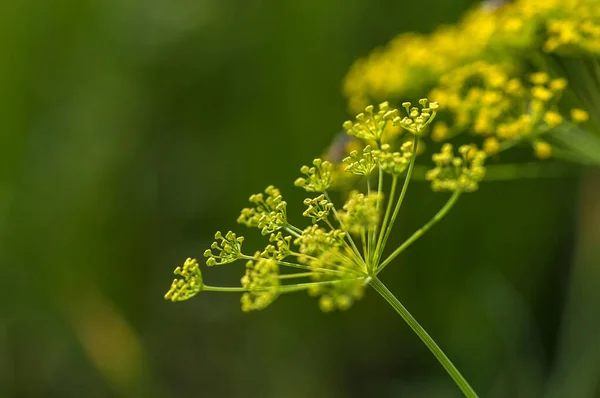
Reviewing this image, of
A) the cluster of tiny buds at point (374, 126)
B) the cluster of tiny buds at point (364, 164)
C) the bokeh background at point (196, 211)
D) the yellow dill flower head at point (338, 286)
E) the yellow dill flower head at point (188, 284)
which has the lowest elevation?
the bokeh background at point (196, 211)

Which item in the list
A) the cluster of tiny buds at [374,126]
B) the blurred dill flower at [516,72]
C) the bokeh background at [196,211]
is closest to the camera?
the cluster of tiny buds at [374,126]

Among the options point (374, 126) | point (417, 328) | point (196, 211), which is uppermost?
point (374, 126)

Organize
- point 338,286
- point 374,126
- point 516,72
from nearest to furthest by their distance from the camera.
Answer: point 338,286 < point 374,126 < point 516,72

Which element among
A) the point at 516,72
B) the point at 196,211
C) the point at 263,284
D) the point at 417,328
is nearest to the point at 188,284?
the point at 263,284

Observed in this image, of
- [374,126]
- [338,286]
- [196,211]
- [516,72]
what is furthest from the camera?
[196,211]

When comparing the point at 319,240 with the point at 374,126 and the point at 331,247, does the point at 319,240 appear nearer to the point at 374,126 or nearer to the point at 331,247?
the point at 331,247

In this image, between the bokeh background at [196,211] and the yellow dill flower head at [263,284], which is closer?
the yellow dill flower head at [263,284]

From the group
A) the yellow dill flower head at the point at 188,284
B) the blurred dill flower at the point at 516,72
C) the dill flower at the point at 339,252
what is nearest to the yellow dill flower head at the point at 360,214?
the dill flower at the point at 339,252

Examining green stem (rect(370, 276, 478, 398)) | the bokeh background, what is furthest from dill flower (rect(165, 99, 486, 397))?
the bokeh background

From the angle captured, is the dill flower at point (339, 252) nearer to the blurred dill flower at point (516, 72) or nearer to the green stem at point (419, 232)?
the green stem at point (419, 232)
